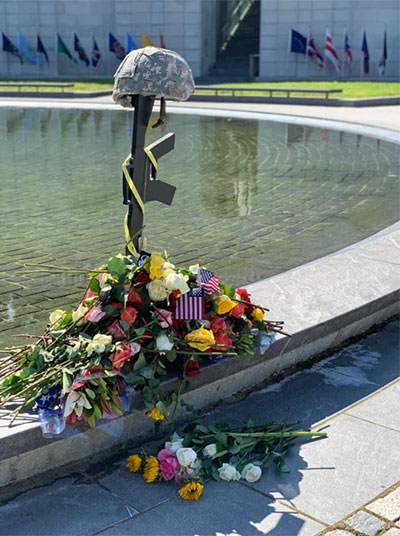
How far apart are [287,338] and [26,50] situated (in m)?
37.6

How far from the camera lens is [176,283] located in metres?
3.75

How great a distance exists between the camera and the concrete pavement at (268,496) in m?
3.15

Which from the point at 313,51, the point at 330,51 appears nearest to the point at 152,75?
the point at 330,51

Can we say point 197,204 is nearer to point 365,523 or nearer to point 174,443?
point 174,443

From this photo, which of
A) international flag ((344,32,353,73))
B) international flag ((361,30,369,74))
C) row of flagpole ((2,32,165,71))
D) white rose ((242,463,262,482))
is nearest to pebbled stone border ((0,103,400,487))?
white rose ((242,463,262,482))

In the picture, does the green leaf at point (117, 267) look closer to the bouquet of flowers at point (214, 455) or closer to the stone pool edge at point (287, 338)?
the stone pool edge at point (287, 338)

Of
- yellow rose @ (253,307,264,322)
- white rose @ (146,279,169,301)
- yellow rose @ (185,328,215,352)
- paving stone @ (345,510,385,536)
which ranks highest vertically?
white rose @ (146,279,169,301)

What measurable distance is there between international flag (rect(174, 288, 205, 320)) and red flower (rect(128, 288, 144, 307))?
0.62ft

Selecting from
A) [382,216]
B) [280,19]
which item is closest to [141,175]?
[382,216]

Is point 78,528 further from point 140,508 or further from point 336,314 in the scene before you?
point 336,314

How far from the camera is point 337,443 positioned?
12.6ft

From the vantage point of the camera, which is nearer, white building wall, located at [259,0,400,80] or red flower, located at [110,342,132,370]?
red flower, located at [110,342,132,370]

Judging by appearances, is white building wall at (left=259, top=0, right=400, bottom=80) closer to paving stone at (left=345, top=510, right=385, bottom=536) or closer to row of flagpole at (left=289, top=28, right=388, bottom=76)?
row of flagpole at (left=289, top=28, right=388, bottom=76)

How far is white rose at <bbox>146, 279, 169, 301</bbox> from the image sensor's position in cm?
376
